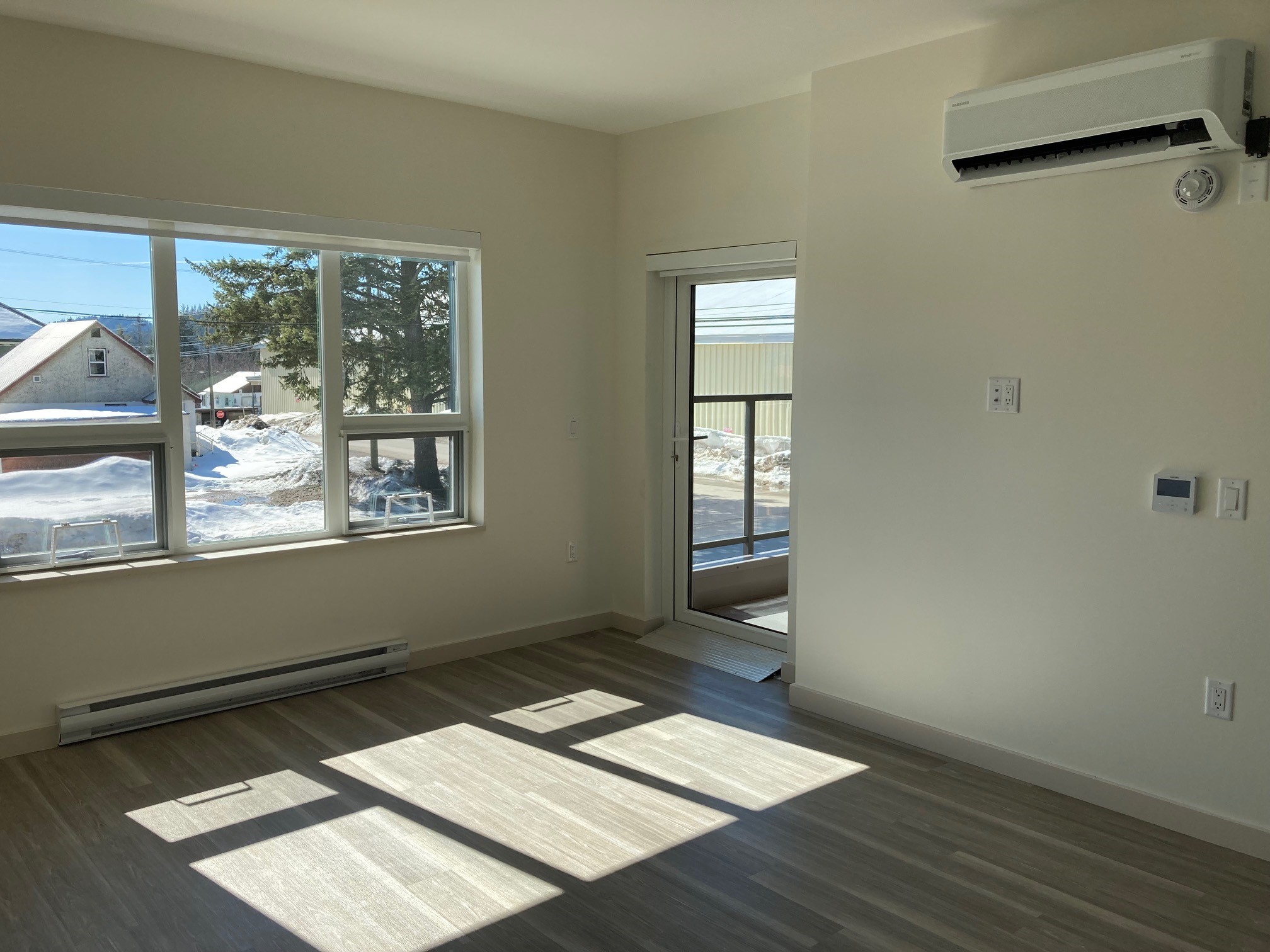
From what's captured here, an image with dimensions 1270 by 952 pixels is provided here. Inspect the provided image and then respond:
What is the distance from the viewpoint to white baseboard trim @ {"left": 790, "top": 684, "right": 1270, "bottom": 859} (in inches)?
117

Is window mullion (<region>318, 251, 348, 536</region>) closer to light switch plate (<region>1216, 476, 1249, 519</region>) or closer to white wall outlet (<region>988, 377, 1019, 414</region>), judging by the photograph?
white wall outlet (<region>988, 377, 1019, 414</region>)

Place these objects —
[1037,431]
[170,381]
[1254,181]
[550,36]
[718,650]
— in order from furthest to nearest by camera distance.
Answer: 1. [718,650]
2. [170,381]
3. [550,36]
4. [1037,431]
5. [1254,181]

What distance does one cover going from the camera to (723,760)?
3.63 metres

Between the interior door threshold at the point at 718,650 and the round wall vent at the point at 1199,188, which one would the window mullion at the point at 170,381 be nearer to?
the interior door threshold at the point at 718,650

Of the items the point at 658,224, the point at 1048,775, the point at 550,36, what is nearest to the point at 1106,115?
the point at 550,36

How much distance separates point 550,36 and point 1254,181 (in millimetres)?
2441

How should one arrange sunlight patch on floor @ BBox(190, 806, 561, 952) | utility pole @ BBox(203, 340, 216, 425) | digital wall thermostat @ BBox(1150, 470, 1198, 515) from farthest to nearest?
utility pole @ BBox(203, 340, 216, 425)
digital wall thermostat @ BBox(1150, 470, 1198, 515)
sunlight patch on floor @ BBox(190, 806, 561, 952)

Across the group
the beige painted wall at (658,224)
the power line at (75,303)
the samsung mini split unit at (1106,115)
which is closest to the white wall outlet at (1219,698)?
the samsung mini split unit at (1106,115)

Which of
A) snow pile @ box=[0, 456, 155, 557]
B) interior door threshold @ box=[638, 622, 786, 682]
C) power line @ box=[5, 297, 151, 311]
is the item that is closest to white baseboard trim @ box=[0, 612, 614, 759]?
interior door threshold @ box=[638, 622, 786, 682]

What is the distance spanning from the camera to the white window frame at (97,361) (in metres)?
3.76

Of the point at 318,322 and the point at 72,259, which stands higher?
the point at 72,259

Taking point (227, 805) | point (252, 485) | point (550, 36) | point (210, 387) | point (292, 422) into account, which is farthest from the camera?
point (292, 422)

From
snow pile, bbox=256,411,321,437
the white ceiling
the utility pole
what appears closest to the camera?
the white ceiling

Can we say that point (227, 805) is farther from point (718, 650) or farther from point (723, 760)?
point (718, 650)
